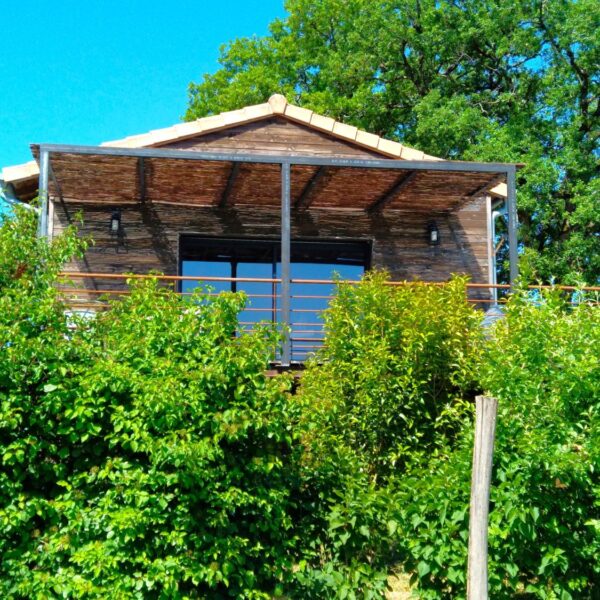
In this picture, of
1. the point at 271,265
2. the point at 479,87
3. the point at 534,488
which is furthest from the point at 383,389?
the point at 479,87

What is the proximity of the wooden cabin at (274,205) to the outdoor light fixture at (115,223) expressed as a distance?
15 mm

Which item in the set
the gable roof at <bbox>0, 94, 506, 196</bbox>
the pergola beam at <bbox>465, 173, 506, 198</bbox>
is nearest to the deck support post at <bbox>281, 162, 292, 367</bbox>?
the gable roof at <bbox>0, 94, 506, 196</bbox>

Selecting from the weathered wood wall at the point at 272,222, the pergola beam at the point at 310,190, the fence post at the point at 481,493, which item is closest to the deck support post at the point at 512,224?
the weathered wood wall at the point at 272,222

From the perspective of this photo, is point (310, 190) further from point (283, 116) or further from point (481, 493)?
point (481, 493)

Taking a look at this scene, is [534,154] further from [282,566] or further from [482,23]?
[282,566]

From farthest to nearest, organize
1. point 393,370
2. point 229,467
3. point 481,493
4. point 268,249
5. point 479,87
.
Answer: point 479,87 → point 268,249 → point 393,370 → point 229,467 → point 481,493

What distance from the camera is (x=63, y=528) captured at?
20.6ft

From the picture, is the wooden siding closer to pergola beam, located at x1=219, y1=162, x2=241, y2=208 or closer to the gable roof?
pergola beam, located at x1=219, y1=162, x2=241, y2=208

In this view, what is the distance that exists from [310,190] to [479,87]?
482 inches

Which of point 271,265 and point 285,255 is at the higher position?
point 271,265

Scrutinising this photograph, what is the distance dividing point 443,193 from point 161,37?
64.1 feet

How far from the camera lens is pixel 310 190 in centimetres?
1259

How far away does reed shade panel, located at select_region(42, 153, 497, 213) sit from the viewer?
1125 centimetres

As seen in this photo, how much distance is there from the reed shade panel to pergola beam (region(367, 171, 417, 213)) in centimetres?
2
